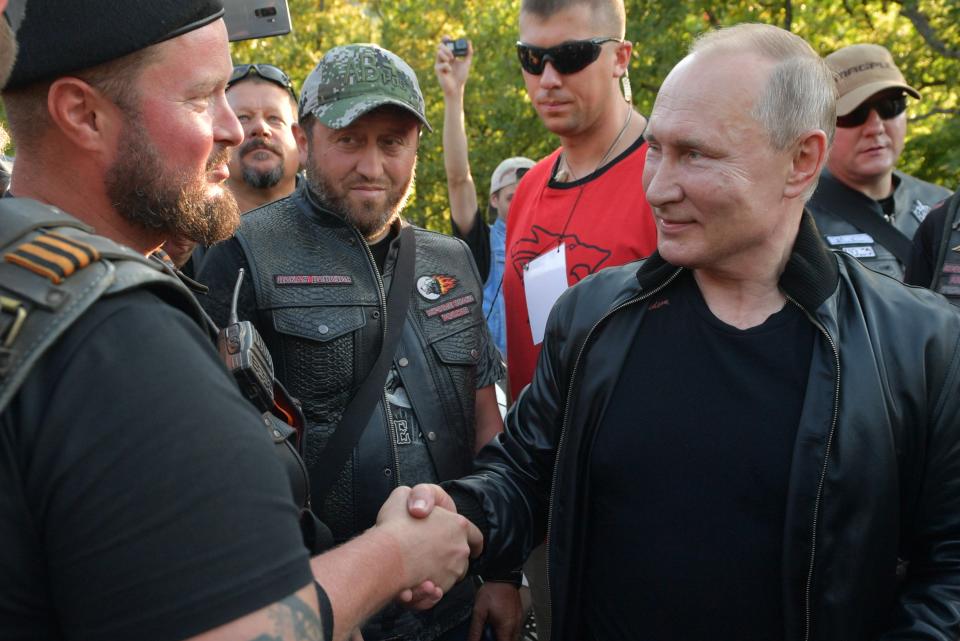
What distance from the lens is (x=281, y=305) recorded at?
8.84 ft

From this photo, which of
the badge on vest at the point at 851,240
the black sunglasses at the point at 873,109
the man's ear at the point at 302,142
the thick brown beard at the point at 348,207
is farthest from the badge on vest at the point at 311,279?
the black sunglasses at the point at 873,109

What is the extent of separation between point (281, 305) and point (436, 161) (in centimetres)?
1214

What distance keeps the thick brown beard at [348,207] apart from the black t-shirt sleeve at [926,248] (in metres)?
2.16

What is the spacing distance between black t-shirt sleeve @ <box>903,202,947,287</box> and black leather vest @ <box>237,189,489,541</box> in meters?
1.87

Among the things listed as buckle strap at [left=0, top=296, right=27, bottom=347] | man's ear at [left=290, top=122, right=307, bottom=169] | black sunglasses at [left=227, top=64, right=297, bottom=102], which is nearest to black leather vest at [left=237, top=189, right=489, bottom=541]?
man's ear at [left=290, top=122, right=307, bottom=169]

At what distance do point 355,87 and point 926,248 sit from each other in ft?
7.82

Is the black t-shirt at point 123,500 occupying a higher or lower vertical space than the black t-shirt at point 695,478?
higher

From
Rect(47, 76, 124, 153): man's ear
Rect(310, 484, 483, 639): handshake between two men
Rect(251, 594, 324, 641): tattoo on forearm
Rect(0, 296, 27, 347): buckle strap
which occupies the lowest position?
Rect(310, 484, 483, 639): handshake between two men

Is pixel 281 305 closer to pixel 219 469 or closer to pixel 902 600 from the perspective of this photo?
pixel 219 469

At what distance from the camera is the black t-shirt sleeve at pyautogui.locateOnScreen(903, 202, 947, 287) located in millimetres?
3549

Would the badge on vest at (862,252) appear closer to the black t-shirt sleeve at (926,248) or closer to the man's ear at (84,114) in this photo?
the black t-shirt sleeve at (926,248)

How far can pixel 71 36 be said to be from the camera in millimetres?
1461

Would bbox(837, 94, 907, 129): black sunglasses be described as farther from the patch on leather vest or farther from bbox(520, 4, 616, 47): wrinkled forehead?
the patch on leather vest

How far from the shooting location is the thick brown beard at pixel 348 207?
2.90 m
